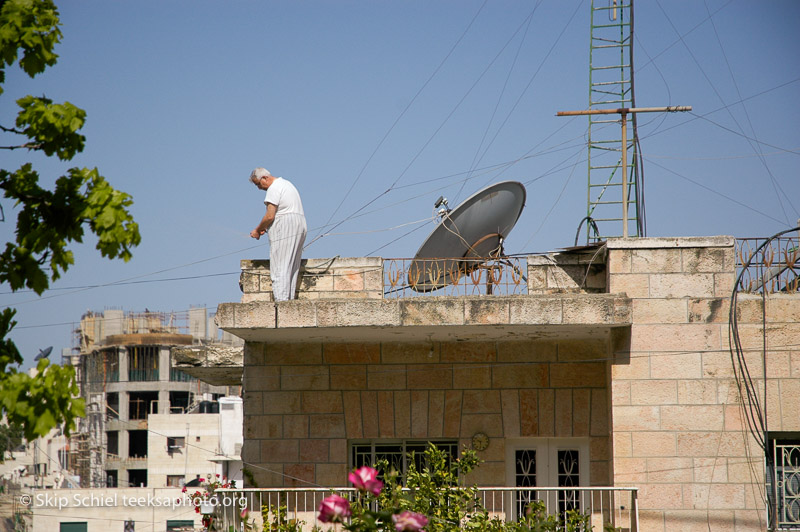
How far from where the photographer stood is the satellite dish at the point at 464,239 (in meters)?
9.74

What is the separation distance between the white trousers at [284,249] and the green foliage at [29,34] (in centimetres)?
445

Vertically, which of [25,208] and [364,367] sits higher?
[25,208]

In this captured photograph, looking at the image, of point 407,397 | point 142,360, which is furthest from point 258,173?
point 142,360

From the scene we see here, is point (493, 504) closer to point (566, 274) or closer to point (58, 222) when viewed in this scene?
point (566, 274)

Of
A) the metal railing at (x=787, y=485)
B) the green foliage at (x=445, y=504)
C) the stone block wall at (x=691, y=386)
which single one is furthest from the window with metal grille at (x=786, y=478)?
the green foliage at (x=445, y=504)

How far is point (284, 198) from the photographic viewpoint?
9.76 metres

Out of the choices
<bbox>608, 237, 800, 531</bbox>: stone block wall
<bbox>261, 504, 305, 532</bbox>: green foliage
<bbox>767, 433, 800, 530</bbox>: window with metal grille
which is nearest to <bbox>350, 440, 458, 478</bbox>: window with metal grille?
<bbox>261, 504, 305, 532</bbox>: green foliage

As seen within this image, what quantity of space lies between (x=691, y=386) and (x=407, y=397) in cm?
313

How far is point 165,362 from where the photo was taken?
239 feet

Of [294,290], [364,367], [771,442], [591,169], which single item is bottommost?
[771,442]

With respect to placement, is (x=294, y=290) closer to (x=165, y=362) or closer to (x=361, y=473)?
(x=361, y=473)

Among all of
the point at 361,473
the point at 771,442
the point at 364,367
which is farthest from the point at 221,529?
the point at 771,442

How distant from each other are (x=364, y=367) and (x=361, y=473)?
513cm

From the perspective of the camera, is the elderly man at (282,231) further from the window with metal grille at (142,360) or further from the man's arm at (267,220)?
the window with metal grille at (142,360)
